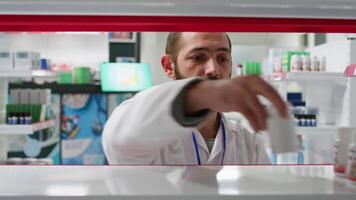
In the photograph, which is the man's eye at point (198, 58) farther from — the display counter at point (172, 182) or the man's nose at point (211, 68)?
the display counter at point (172, 182)

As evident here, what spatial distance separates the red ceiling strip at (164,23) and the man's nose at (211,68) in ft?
0.62

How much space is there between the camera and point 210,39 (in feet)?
4.25

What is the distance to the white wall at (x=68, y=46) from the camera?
28.6ft

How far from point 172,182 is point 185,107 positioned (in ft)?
0.58

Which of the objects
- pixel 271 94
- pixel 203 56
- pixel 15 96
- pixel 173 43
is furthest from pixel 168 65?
pixel 15 96

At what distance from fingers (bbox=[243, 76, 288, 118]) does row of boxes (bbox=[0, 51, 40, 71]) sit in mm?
3775

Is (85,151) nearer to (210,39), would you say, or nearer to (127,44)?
(127,44)

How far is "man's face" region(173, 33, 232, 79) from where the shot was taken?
1.07m

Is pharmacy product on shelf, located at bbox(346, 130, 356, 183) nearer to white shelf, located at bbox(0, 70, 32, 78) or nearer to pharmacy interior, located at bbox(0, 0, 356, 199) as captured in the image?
pharmacy interior, located at bbox(0, 0, 356, 199)

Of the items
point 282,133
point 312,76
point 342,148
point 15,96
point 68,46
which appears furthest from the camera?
point 68,46

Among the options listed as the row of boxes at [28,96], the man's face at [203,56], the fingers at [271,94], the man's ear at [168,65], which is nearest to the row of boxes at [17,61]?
the row of boxes at [28,96]

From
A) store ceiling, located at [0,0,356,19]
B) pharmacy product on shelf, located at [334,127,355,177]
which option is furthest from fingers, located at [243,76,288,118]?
pharmacy product on shelf, located at [334,127,355,177]

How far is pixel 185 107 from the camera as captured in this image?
0.60 m

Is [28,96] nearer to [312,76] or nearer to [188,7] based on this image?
[312,76]
